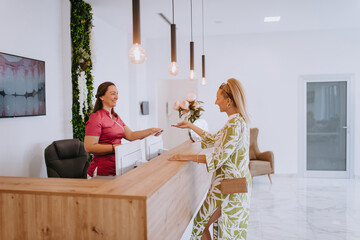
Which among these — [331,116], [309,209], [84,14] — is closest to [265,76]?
[331,116]

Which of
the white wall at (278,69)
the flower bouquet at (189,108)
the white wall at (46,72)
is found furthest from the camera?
the white wall at (278,69)

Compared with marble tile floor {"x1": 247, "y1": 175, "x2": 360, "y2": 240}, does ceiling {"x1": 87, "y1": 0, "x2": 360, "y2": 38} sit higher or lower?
higher

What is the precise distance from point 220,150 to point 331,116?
541cm

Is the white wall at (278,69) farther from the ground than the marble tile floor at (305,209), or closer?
farther from the ground

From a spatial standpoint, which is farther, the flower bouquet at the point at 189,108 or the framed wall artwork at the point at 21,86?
the flower bouquet at the point at 189,108

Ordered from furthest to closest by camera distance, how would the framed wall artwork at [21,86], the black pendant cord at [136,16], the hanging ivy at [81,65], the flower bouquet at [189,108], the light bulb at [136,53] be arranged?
the hanging ivy at [81,65] < the flower bouquet at [189,108] < the framed wall artwork at [21,86] < the light bulb at [136,53] < the black pendant cord at [136,16]

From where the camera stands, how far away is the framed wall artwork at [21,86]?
3.37 meters

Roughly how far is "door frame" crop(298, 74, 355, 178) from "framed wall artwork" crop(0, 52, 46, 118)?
5.09m

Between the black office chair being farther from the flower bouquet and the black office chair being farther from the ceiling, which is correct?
the ceiling

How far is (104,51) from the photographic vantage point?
221 inches

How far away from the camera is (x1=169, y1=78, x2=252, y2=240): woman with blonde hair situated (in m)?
2.24

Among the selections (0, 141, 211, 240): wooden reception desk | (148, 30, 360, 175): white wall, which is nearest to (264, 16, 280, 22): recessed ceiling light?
(148, 30, 360, 175): white wall

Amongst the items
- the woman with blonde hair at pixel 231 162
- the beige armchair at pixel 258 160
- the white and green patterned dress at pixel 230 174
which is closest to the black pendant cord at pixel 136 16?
the woman with blonde hair at pixel 231 162

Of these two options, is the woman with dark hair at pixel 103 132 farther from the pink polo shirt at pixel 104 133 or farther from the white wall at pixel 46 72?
the white wall at pixel 46 72
